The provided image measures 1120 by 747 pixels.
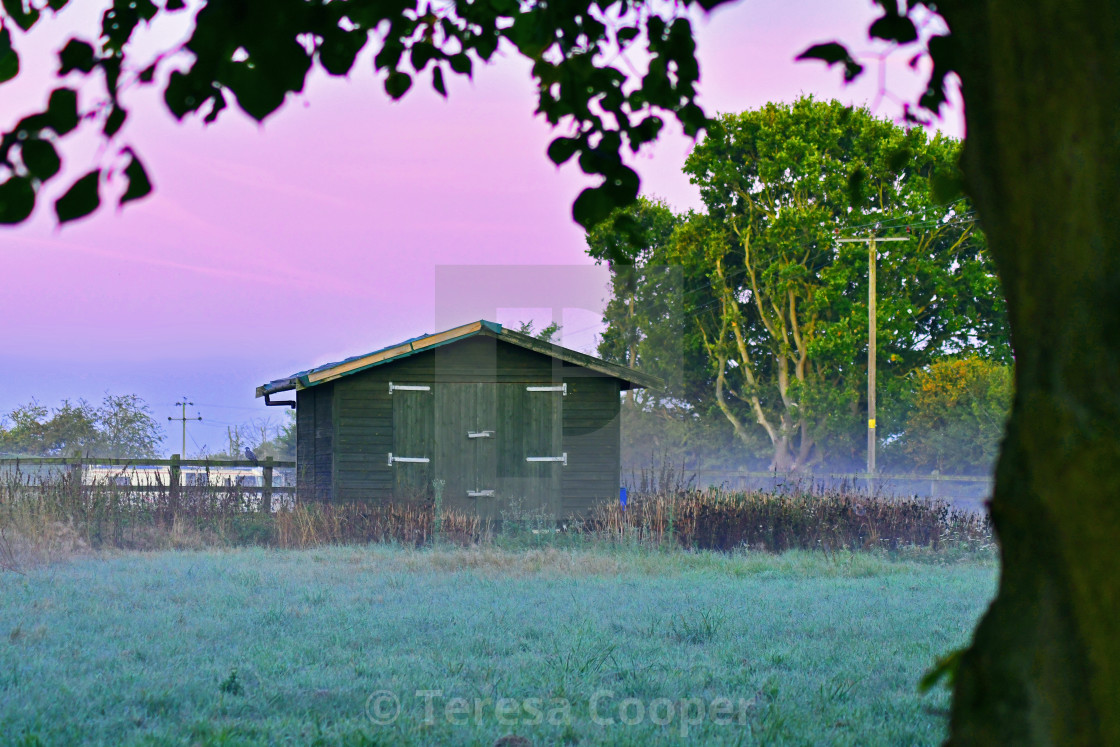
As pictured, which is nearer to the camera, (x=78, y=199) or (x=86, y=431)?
(x=78, y=199)

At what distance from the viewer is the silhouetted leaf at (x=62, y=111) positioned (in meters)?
2.07

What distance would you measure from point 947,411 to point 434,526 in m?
22.1

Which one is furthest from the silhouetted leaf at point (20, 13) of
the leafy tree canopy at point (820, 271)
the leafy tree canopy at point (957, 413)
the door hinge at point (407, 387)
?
the leafy tree canopy at point (957, 413)

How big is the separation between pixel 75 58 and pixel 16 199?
0.56m

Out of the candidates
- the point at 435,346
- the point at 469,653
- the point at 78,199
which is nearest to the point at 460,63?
the point at 78,199

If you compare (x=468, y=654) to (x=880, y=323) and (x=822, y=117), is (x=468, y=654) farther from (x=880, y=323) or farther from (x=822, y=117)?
(x=822, y=117)

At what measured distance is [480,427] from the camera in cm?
1537

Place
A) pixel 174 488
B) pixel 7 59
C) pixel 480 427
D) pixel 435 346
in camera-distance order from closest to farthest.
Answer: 1. pixel 7 59
2. pixel 174 488
3. pixel 435 346
4. pixel 480 427

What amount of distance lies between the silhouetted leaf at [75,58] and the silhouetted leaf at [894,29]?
2.17 m

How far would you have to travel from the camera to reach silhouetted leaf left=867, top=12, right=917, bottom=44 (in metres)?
2.78

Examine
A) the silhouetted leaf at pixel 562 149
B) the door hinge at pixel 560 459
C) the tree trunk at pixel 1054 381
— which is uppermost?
the silhouetted leaf at pixel 562 149

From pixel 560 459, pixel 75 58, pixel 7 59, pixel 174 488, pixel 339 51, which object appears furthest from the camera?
pixel 560 459

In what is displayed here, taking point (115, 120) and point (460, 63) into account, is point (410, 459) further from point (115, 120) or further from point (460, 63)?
point (115, 120)

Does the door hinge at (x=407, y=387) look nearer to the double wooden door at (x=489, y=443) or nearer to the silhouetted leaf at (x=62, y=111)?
the double wooden door at (x=489, y=443)
